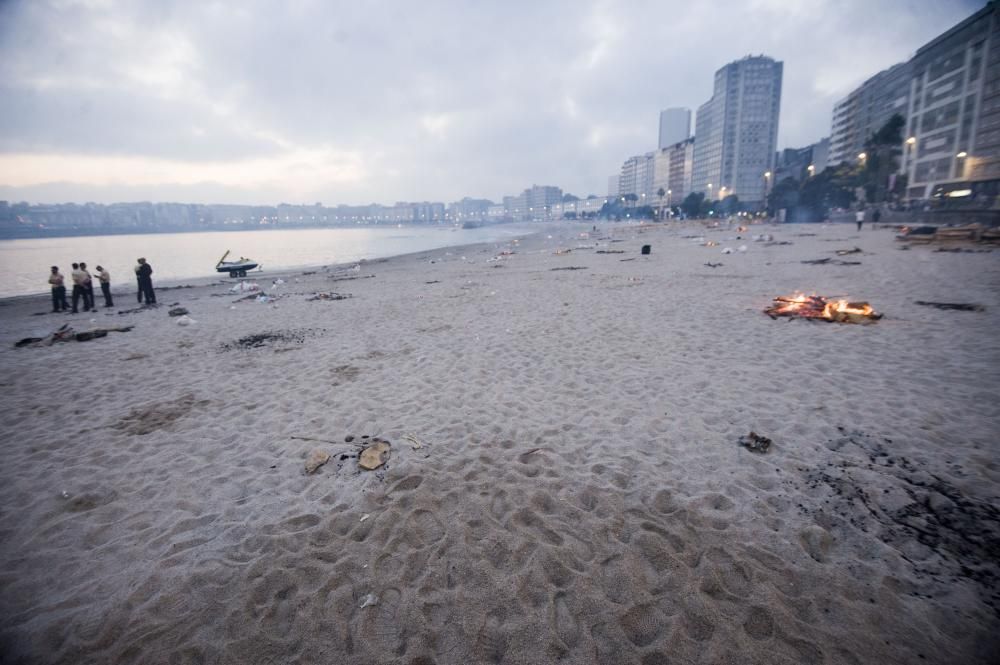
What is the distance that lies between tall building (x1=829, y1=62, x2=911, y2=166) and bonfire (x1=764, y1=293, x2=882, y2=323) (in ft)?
380

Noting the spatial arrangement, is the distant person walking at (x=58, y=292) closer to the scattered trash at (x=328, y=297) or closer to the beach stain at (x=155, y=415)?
the scattered trash at (x=328, y=297)

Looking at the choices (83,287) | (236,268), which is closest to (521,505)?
(83,287)

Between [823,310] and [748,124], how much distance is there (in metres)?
174

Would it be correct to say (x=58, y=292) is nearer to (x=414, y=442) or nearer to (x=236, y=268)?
(x=236, y=268)

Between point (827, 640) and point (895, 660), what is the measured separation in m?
0.37

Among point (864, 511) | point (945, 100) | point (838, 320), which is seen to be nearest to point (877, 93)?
point (945, 100)

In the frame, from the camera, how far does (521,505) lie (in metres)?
4.45

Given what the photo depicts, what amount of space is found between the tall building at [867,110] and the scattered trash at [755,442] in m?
124

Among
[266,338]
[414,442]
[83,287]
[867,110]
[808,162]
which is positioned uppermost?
[867,110]

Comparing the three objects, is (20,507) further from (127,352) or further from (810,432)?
(810,432)

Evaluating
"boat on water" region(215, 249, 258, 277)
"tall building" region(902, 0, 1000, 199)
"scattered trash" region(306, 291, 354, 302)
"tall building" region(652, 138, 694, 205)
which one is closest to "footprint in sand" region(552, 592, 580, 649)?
"scattered trash" region(306, 291, 354, 302)

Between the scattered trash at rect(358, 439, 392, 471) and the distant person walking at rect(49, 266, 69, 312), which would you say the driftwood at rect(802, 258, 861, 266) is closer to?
the scattered trash at rect(358, 439, 392, 471)

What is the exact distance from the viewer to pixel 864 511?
4102 mm

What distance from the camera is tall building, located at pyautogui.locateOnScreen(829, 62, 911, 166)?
102 m
